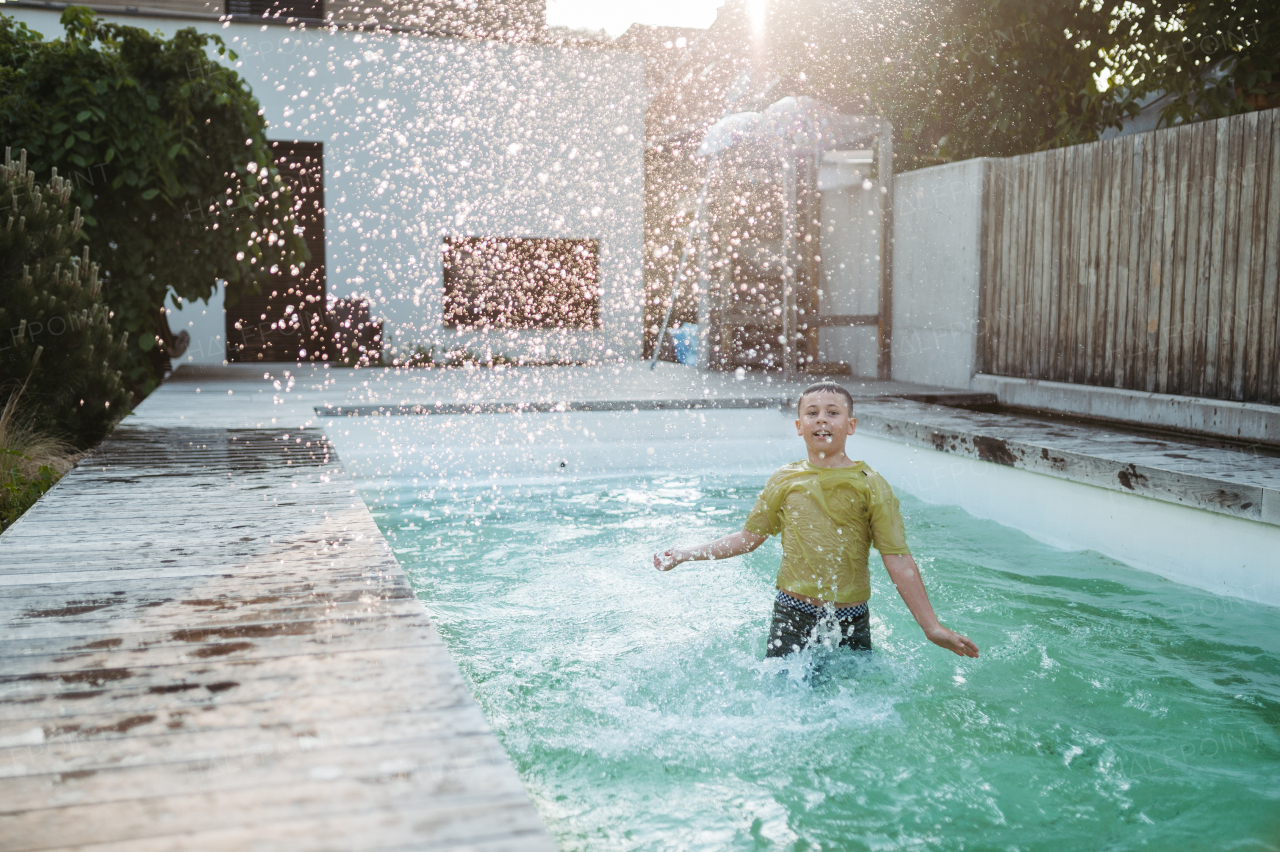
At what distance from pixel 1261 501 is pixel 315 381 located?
862cm

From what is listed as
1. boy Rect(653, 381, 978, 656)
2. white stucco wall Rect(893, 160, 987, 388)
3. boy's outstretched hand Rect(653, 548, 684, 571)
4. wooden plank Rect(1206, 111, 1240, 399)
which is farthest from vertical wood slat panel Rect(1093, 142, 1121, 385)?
boy's outstretched hand Rect(653, 548, 684, 571)

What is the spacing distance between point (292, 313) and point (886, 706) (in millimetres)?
12646

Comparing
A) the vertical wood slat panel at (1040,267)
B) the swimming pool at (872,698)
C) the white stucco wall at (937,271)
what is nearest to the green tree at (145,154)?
the swimming pool at (872,698)

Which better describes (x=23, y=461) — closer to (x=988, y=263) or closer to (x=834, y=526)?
(x=834, y=526)

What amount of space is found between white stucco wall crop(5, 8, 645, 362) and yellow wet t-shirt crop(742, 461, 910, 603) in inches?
455

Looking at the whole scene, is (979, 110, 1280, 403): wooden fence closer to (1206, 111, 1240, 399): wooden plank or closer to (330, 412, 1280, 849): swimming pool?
(1206, 111, 1240, 399): wooden plank

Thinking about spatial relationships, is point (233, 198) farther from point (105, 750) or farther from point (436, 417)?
point (105, 750)

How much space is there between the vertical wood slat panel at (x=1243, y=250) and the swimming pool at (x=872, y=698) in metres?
1.86

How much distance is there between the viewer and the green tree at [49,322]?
19.3 feet

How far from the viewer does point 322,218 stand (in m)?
14.1

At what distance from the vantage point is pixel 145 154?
9.27 m

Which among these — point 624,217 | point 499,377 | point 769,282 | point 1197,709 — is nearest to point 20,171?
point 499,377

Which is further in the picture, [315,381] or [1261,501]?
[315,381]

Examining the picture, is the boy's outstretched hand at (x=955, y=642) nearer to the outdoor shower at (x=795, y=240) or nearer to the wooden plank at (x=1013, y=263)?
the wooden plank at (x=1013, y=263)
